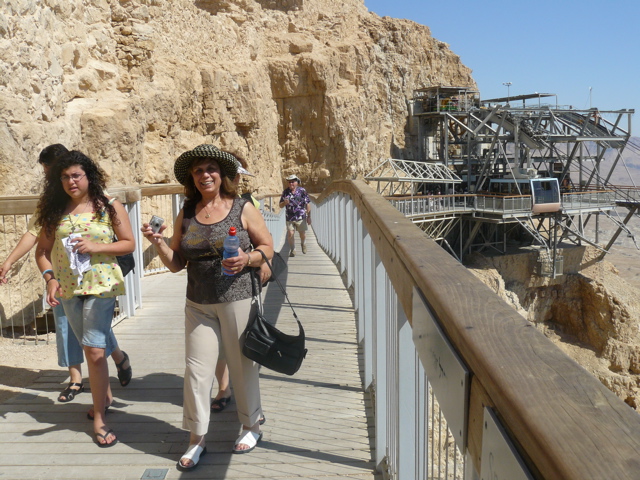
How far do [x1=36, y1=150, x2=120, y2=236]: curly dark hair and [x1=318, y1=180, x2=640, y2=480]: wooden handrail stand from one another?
2805 millimetres

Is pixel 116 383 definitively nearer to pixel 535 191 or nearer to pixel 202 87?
pixel 202 87

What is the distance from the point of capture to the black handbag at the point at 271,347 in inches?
127

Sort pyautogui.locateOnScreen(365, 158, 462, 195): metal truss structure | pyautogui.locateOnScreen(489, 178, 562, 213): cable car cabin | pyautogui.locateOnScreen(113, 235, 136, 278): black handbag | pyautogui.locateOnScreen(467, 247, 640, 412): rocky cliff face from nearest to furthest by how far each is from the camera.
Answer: pyautogui.locateOnScreen(113, 235, 136, 278): black handbag < pyautogui.locateOnScreen(467, 247, 640, 412): rocky cliff face < pyautogui.locateOnScreen(489, 178, 562, 213): cable car cabin < pyautogui.locateOnScreen(365, 158, 462, 195): metal truss structure

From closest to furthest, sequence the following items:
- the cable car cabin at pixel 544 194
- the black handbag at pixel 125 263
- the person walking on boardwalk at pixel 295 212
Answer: the black handbag at pixel 125 263 → the person walking on boardwalk at pixel 295 212 → the cable car cabin at pixel 544 194

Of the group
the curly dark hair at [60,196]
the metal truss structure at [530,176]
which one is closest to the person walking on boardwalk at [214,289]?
the curly dark hair at [60,196]

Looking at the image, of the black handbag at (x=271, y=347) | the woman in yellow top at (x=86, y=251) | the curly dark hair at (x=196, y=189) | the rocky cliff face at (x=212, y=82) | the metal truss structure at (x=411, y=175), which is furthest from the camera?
the metal truss structure at (x=411, y=175)

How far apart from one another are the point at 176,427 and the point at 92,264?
1078 millimetres

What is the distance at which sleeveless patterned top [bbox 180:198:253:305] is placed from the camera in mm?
3303

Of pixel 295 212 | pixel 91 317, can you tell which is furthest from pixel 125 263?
pixel 295 212

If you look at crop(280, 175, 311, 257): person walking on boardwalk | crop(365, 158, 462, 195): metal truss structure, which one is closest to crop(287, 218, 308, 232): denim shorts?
crop(280, 175, 311, 257): person walking on boardwalk

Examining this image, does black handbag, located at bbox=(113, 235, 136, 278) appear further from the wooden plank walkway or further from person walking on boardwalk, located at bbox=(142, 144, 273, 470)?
the wooden plank walkway

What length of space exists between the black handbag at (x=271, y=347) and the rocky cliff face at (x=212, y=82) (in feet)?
18.5

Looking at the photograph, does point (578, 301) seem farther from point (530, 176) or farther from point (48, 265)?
point (48, 265)

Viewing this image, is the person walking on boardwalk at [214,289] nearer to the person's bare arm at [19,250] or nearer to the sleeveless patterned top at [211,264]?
the sleeveless patterned top at [211,264]
